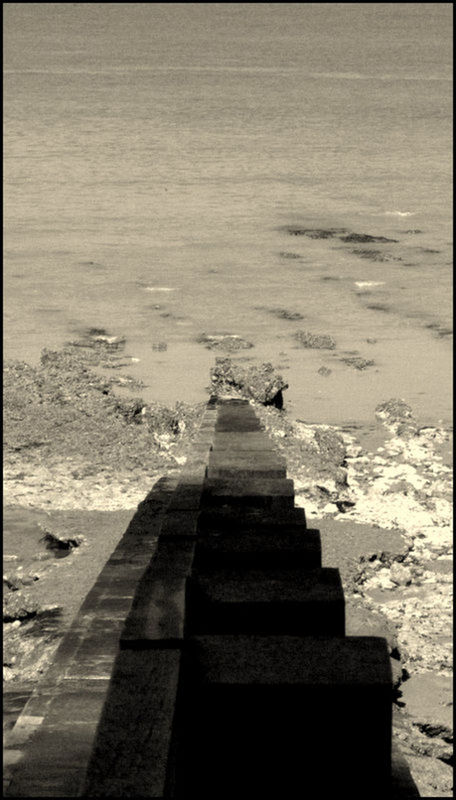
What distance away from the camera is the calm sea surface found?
33.8 ft

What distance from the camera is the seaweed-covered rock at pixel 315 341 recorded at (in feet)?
34.0

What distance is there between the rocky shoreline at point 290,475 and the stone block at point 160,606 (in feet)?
7.96

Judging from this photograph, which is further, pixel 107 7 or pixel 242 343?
pixel 107 7

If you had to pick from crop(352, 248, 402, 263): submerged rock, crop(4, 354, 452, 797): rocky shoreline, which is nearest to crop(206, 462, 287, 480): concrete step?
crop(4, 354, 452, 797): rocky shoreline

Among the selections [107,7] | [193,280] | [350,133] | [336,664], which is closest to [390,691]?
[336,664]

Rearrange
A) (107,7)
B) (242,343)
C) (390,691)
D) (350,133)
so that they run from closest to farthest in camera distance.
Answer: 1. (390,691)
2. (242,343)
3. (350,133)
4. (107,7)

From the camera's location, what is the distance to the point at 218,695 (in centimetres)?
156

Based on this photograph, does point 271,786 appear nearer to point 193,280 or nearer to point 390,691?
point 390,691

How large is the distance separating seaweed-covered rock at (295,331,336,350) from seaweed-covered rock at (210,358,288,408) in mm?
1818

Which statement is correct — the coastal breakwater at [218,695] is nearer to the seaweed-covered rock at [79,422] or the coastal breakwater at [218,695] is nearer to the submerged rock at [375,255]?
the seaweed-covered rock at [79,422]

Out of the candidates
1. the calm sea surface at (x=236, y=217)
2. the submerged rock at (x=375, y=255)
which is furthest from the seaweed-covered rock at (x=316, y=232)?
the submerged rock at (x=375, y=255)

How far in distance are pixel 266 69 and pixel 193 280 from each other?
2751cm

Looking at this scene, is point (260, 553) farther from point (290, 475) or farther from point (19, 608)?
point (290, 475)

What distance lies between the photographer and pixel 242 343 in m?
10.5
